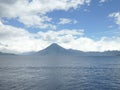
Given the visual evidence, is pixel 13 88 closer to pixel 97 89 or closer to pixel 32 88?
pixel 32 88

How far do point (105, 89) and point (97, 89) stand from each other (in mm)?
2756

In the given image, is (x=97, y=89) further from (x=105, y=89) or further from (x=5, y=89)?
(x=5, y=89)

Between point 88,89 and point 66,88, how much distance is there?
24.8 ft

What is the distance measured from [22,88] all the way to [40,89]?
6.54 m

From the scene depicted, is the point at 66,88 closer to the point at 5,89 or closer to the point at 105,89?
the point at 105,89

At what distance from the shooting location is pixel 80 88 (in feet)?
209

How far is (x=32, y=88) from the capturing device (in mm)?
63125

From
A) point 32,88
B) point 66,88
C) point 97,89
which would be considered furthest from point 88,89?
point 32,88

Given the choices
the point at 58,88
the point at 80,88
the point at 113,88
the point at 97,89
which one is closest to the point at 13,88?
the point at 58,88

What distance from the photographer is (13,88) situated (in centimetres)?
6269

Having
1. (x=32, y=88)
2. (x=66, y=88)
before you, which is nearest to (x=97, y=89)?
(x=66, y=88)

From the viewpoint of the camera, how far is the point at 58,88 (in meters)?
63.5

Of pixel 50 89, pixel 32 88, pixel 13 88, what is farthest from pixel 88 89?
pixel 13 88

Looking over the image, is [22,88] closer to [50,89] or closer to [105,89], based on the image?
[50,89]
